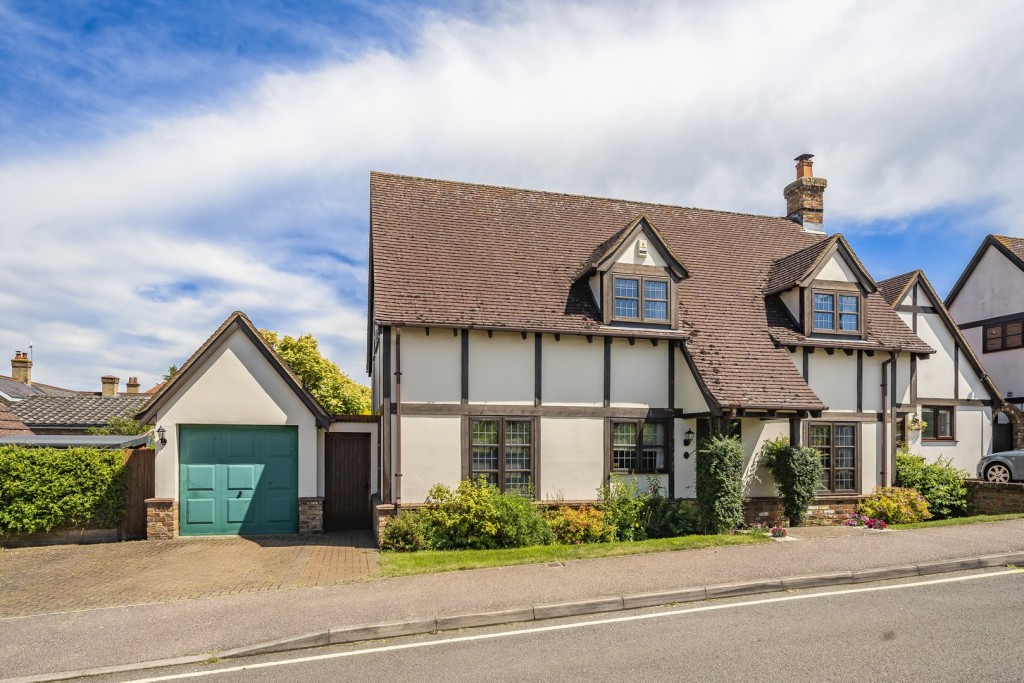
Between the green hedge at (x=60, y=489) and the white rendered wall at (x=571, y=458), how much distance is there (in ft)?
31.0

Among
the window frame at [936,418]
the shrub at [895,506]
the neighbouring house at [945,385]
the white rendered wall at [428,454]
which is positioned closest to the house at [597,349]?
the white rendered wall at [428,454]

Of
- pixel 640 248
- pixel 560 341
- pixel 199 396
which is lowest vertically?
pixel 199 396

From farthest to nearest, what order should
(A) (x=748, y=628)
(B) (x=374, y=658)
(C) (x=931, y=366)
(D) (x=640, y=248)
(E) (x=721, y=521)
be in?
(C) (x=931, y=366) → (D) (x=640, y=248) → (E) (x=721, y=521) → (A) (x=748, y=628) → (B) (x=374, y=658)

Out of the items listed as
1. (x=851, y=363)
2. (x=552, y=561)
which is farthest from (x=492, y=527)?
(x=851, y=363)

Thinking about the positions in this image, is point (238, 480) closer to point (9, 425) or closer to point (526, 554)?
point (526, 554)

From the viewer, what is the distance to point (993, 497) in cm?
1752

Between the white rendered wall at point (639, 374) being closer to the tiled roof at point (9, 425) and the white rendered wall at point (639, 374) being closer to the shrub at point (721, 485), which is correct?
the shrub at point (721, 485)

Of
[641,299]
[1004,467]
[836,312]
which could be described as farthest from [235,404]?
[1004,467]

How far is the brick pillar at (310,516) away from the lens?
15438mm

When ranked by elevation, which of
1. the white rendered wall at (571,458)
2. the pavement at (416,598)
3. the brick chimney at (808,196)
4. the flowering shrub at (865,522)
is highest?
the brick chimney at (808,196)

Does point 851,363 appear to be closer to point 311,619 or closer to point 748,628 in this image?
point 748,628

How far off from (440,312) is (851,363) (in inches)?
428

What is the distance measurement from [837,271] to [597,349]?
23.3ft

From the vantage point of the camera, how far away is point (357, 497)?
53.6 ft
